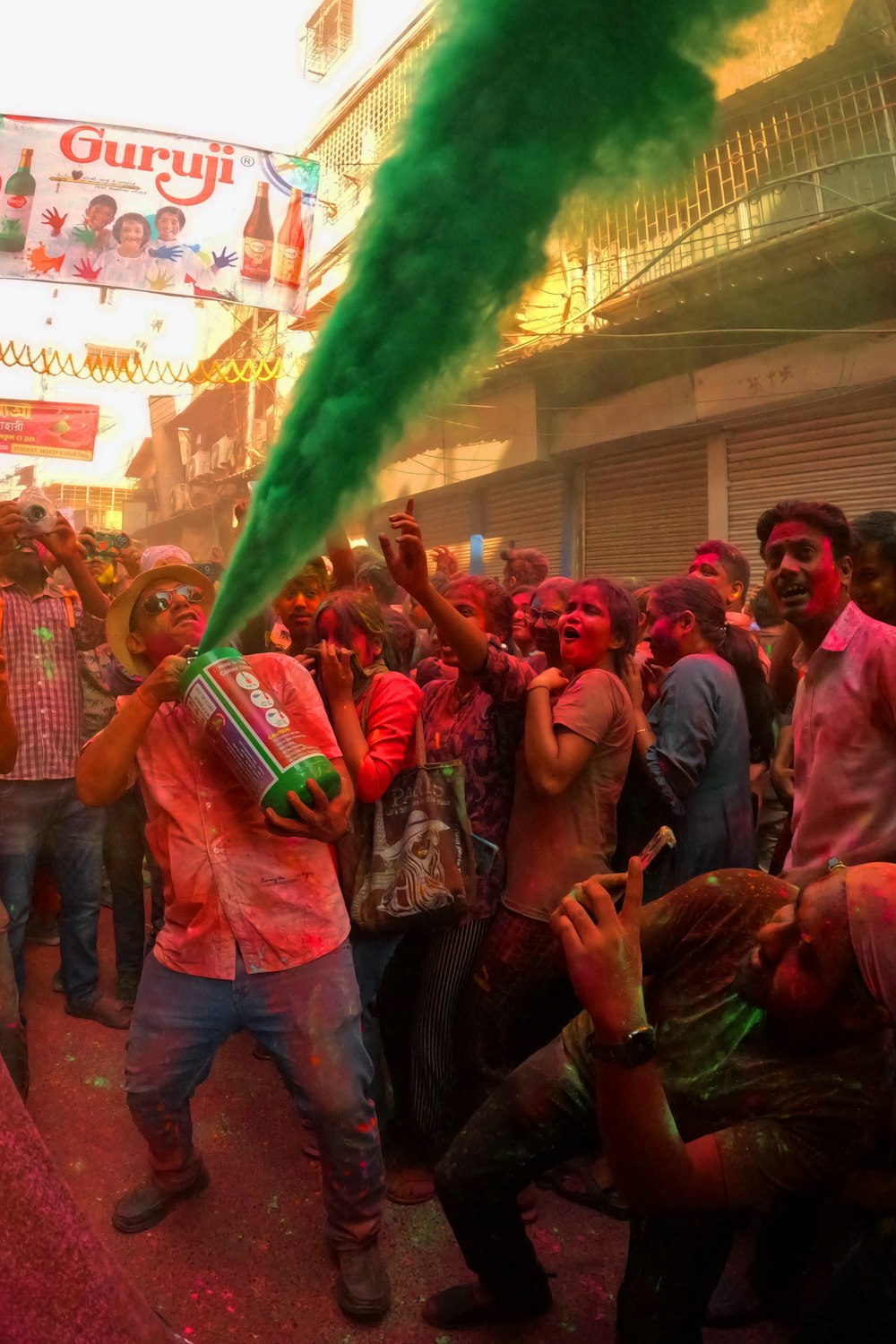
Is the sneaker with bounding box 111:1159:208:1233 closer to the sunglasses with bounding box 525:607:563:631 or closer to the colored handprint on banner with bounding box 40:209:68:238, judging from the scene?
the sunglasses with bounding box 525:607:563:631

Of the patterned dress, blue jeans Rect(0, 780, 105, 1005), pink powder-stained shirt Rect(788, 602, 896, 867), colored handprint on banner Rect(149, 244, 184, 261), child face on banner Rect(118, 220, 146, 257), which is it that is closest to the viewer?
pink powder-stained shirt Rect(788, 602, 896, 867)

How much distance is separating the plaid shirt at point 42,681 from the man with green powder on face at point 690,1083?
8.89 ft

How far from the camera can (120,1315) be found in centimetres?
114

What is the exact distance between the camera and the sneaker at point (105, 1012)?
3.86 m

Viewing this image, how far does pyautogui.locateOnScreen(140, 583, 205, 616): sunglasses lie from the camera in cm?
253

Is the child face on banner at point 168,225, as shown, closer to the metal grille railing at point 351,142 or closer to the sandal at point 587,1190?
the metal grille railing at point 351,142

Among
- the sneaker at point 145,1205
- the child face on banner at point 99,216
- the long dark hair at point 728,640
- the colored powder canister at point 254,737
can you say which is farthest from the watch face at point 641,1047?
the child face on banner at point 99,216

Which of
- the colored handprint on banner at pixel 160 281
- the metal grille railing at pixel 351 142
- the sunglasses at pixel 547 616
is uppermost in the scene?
the metal grille railing at pixel 351 142

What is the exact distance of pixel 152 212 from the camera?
29.0ft

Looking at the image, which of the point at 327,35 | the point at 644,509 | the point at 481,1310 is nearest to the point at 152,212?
the point at 644,509

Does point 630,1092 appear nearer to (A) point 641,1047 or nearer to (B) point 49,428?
(A) point 641,1047

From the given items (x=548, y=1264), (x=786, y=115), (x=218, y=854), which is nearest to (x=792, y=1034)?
(x=548, y=1264)

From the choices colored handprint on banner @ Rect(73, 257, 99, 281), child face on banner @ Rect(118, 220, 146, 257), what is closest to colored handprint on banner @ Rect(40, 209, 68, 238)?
colored handprint on banner @ Rect(73, 257, 99, 281)

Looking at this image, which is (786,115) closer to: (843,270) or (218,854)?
(843,270)
